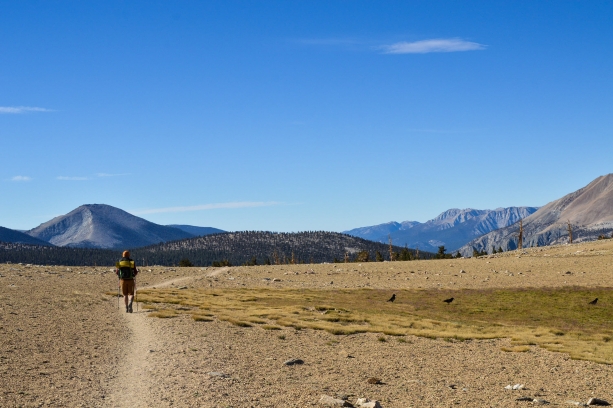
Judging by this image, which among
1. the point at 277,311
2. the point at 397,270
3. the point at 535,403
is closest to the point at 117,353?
the point at 535,403

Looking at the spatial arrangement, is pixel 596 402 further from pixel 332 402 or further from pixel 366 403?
pixel 332 402

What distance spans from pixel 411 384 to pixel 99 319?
48.5ft

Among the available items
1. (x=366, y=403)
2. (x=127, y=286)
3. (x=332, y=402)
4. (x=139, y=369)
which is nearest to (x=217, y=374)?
(x=139, y=369)

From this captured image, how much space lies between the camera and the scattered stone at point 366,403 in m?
12.2

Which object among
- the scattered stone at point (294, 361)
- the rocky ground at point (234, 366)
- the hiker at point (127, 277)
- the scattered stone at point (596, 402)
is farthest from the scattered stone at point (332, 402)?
the hiker at point (127, 277)

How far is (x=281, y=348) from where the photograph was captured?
2016 centimetres

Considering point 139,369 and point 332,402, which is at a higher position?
point 139,369

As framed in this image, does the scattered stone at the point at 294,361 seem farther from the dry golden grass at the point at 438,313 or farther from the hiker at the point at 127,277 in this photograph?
the hiker at the point at 127,277

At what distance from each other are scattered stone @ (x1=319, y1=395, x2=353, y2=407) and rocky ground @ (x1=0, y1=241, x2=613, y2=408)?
0.18 meters

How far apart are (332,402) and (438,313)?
943 inches

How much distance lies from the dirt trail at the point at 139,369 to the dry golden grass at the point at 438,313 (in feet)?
16.9

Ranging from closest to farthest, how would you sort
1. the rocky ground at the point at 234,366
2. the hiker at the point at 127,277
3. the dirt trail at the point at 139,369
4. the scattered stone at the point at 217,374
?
the dirt trail at the point at 139,369 → the rocky ground at the point at 234,366 → the scattered stone at the point at 217,374 → the hiker at the point at 127,277

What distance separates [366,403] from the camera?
12445 millimetres

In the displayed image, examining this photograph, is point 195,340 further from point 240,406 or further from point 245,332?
point 240,406
